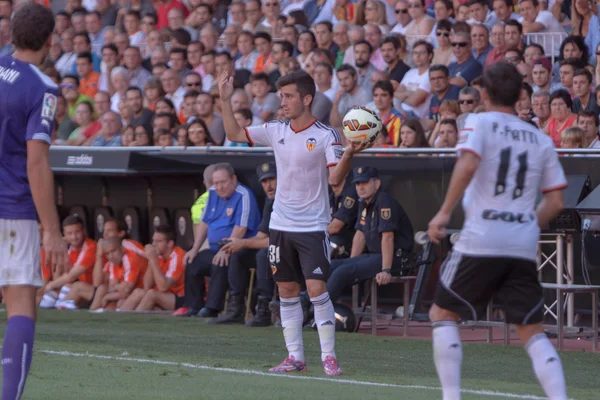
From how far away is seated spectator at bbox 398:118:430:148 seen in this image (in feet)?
42.2

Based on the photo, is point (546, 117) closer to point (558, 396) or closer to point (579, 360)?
point (579, 360)

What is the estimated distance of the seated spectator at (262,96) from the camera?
1541 cm

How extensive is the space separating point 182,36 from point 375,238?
26.3 ft

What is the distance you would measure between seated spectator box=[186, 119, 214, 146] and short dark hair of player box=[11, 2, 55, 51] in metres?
9.01

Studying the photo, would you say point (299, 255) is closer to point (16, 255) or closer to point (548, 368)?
point (548, 368)

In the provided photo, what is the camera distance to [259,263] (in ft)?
42.6

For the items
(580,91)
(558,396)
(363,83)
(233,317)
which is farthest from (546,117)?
(558,396)

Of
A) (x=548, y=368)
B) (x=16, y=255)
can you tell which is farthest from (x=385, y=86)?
(x=16, y=255)

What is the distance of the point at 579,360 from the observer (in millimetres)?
9766

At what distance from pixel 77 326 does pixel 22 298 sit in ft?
23.7

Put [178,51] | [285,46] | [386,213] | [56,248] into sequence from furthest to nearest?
[178,51] → [285,46] → [386,213] → [56,248]

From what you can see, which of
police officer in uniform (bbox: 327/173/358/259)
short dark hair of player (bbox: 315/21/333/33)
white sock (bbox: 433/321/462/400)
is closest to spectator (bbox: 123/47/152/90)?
short dark hair of player (bbox: 315/21/333/33)

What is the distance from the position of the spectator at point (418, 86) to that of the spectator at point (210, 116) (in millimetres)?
2419

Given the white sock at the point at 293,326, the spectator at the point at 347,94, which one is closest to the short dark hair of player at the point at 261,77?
the spectator at the point at 347,94
